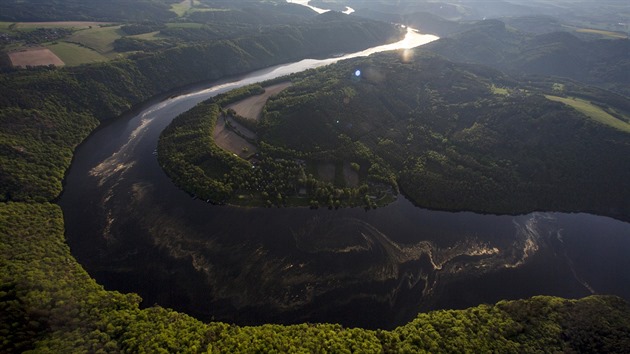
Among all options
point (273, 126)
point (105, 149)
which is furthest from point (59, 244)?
point (273, 126)

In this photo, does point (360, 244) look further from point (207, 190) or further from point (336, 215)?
point (207, 190)

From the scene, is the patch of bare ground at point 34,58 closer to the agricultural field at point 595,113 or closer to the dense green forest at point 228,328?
the dense green forest at point 228,328

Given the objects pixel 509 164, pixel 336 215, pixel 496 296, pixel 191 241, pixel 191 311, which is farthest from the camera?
pixel 509 164

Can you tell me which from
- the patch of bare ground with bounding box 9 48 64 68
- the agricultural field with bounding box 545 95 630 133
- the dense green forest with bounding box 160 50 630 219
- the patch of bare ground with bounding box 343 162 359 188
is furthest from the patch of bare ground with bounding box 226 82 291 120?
the agricultural field with bounding box 545 95 630 133

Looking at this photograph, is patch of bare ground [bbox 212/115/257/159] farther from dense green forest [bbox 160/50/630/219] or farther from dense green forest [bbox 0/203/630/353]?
dense green forest [bbox 0/203/630/353]

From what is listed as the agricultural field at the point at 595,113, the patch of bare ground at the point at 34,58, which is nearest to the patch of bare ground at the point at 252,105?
the patch of bare ground at the point at 34,58

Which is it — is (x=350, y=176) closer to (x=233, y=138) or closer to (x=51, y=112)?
(x=233, y=138)
